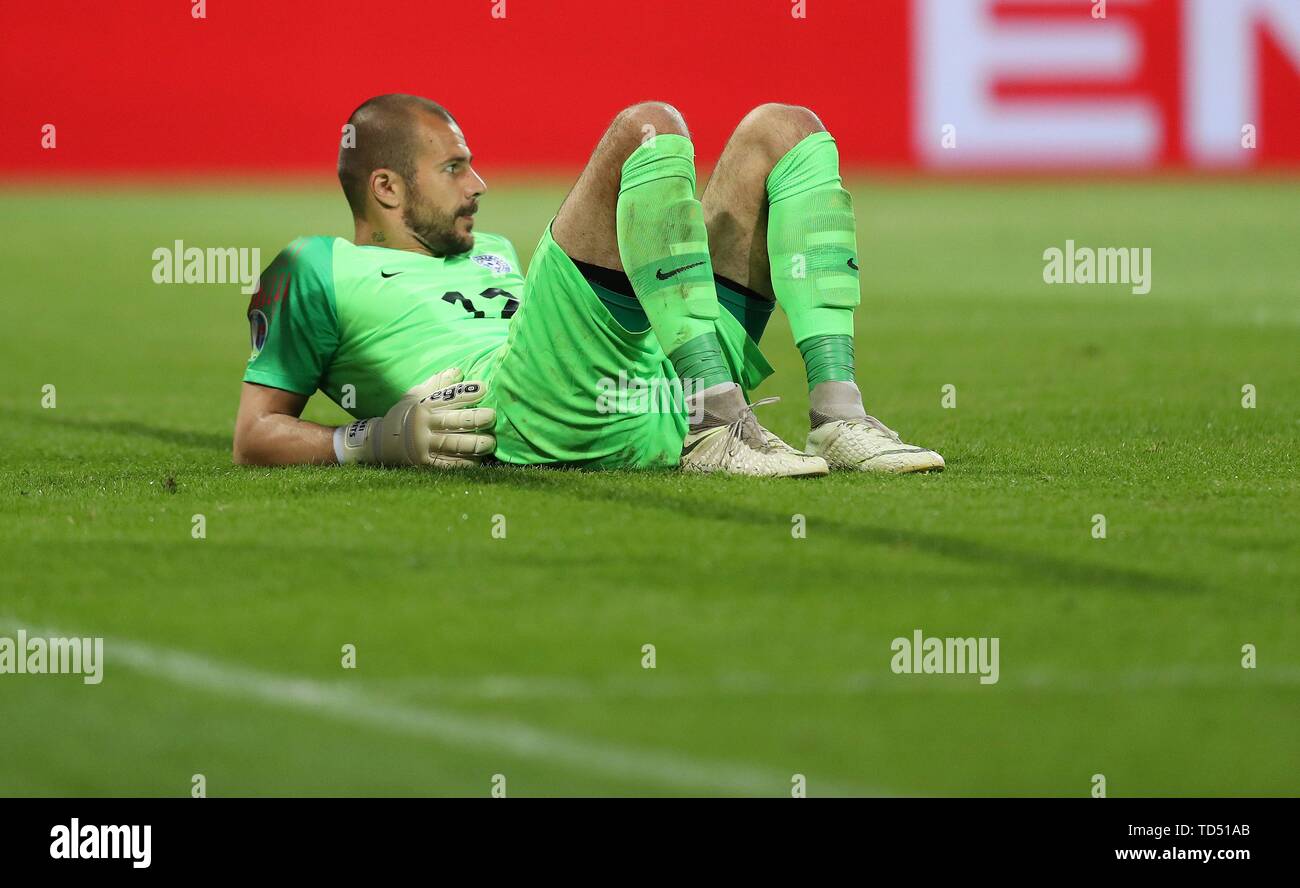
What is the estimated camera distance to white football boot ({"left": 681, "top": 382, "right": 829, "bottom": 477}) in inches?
181

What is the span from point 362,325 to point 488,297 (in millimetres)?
432

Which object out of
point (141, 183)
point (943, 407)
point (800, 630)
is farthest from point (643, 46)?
point (800, 630)

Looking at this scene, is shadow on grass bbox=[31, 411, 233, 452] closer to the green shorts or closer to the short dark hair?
the short dark hair

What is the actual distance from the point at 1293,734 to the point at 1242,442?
3.05m

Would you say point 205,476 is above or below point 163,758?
above

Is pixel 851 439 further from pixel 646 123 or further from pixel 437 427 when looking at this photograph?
pixel 437 427

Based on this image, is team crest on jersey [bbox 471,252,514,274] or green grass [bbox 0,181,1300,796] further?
team crest on jersey [bbox 471,252,514,274]

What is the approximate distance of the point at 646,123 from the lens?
4.47 metres

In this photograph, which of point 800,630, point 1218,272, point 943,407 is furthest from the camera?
point 1218,272

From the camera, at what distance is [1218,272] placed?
12.8 metres

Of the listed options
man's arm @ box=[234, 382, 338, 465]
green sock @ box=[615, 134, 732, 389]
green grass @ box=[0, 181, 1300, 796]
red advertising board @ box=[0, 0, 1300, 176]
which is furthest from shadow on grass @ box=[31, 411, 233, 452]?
red advertising board @ box=[0, 0, 1300, 176]

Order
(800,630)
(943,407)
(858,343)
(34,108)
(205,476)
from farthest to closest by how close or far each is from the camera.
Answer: (34,108), (858,343), (943,407), (205,476), (800,630)

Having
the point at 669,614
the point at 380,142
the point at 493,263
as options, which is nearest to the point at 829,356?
the point at 493,263

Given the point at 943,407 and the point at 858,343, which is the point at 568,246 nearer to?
the point at 943,407
